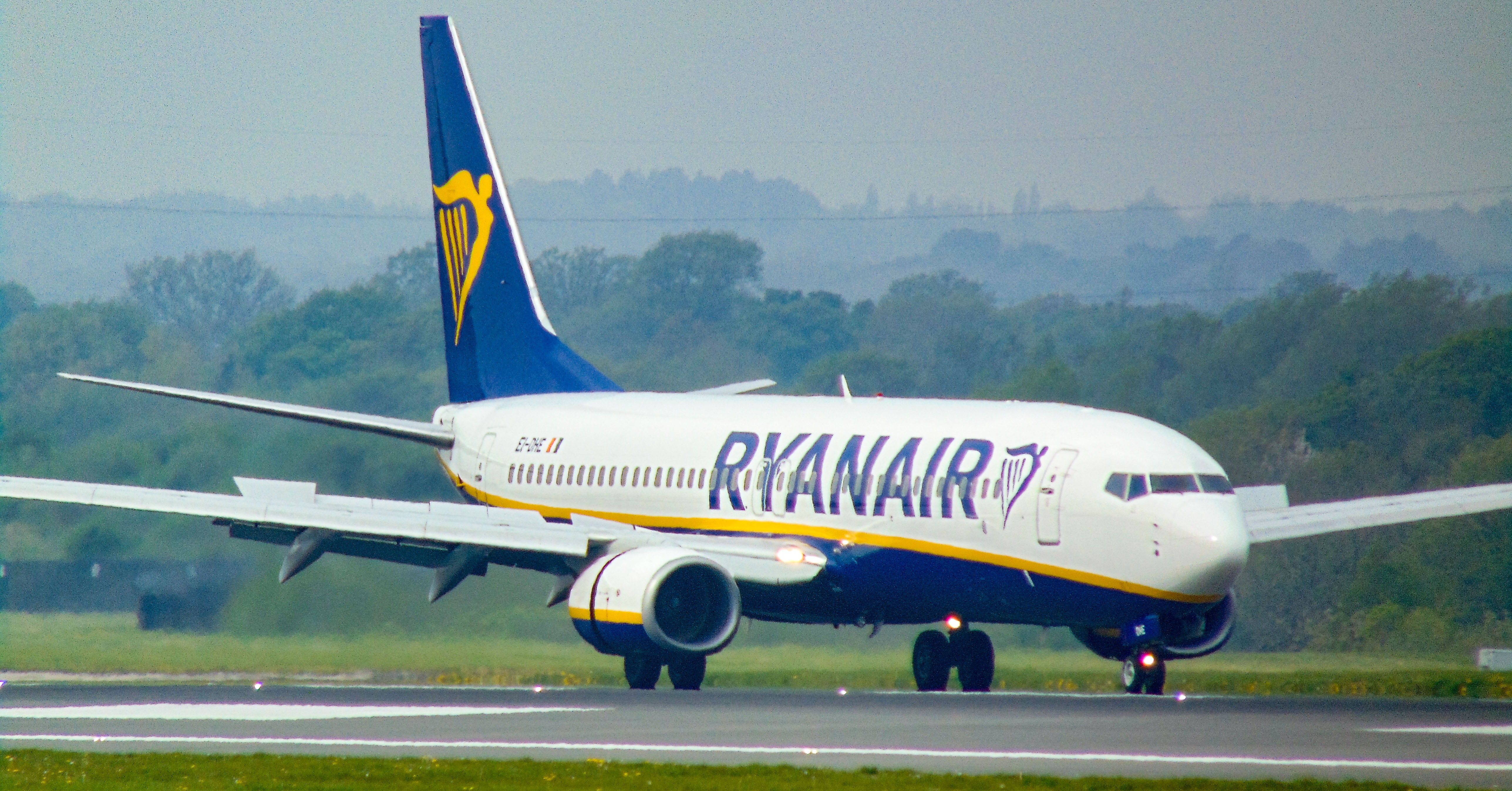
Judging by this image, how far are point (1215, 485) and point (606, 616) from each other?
7.34m

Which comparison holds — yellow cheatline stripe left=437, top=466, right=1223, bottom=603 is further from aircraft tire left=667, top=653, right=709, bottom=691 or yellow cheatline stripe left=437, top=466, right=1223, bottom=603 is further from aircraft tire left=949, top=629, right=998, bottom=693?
aircraft tire left=949, top=629, right=998, bottom=693

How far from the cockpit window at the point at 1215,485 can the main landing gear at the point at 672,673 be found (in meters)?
7.29

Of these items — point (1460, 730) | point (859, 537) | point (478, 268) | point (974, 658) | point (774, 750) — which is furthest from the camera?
point (478, 268)

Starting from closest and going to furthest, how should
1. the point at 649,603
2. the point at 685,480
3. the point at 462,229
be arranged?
the point at 649,603 → the point at 685,480 → the point at 462,229

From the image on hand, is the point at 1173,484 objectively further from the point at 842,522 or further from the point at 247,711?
the point at 247,711

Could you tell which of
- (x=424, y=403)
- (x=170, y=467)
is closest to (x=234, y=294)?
(x=424, y=403)

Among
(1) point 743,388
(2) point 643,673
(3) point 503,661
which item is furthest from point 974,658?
(1) point 743,388

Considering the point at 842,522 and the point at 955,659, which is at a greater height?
the point at 842,522

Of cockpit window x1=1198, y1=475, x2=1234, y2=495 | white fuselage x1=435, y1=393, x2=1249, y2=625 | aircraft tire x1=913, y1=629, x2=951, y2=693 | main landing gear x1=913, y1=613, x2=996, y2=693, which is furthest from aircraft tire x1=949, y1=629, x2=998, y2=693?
cockpit window x1=1198, y1=475, x2=1234, y2=495

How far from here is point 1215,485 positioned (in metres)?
25.8

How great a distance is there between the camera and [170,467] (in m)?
41.9

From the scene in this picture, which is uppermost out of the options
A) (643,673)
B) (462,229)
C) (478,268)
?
(462,229)

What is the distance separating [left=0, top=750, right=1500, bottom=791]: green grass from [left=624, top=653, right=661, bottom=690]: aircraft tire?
11.5 metres

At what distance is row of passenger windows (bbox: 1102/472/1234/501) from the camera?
999 inches
